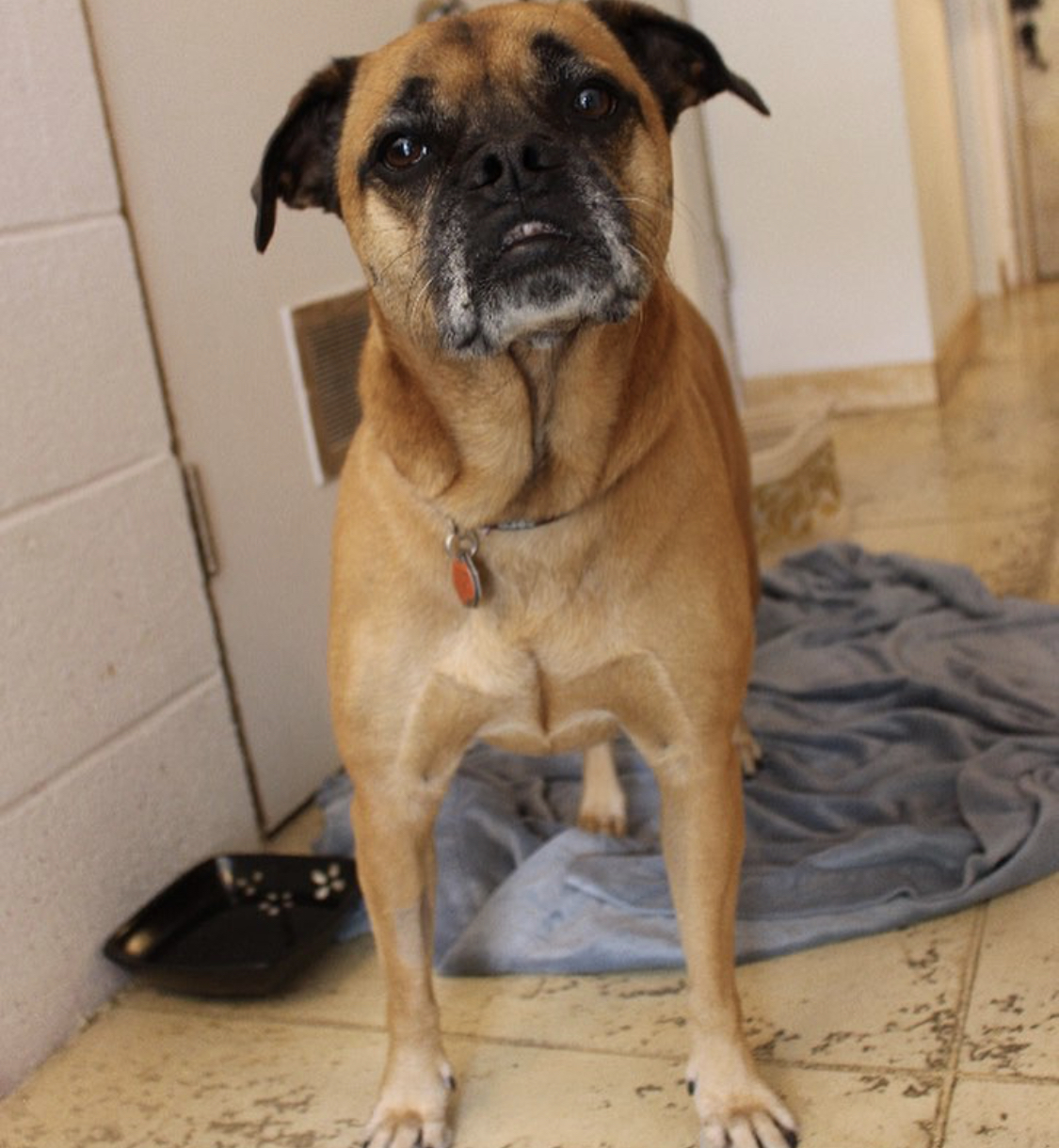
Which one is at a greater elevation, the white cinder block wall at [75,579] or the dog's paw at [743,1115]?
the white cinder block wall at [75,579]

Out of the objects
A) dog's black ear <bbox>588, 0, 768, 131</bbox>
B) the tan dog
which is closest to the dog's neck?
the tan dog

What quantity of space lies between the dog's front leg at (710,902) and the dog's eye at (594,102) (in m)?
0.73

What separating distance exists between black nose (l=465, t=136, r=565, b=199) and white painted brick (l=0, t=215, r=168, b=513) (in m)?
0.98

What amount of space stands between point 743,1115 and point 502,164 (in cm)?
111

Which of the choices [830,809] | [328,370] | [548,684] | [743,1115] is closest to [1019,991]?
[743,1115]

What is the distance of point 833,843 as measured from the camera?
239cm

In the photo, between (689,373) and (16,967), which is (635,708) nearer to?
(689,373)

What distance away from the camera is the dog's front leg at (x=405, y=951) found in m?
1.85

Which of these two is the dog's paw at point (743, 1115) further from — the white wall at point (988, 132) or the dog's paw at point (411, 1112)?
the white wall at point (988, 132)

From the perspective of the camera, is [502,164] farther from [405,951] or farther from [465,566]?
[405,951]

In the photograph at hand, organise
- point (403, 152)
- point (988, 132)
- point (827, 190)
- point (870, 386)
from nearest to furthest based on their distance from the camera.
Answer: point (403, 152) < point (827, 190) < point (870, 386) < point (988, 132)

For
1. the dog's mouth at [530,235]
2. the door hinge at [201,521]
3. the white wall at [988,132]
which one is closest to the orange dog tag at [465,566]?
the dog's mouth at [530,235]

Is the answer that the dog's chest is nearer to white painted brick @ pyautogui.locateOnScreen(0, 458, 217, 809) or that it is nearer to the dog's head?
the dog's head

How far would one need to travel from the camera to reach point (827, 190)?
5.47 meters
